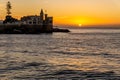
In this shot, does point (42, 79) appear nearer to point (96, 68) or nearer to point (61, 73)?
point (61, 73)

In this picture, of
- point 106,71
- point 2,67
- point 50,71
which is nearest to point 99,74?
point 106,71

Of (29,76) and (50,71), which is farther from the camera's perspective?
(50,71)

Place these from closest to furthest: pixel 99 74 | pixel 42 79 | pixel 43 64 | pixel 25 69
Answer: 1. pixel 42 79
2. pixel 99 74
3. pixel 25 69
4. pixel 43 64

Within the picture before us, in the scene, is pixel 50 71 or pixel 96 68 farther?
pixel 96 68

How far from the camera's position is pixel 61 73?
30.1m

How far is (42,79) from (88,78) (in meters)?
3.82

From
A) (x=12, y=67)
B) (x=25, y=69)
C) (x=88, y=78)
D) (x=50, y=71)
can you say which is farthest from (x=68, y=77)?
(x=12, y=67)

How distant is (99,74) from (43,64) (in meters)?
8.46

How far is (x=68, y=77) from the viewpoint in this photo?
27.9 m

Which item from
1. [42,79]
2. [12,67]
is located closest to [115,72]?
[42,79]

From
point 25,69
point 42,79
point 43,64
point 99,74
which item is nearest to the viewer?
point 42,79

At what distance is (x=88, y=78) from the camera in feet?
90.9

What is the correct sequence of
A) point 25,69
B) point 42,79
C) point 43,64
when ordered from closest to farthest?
point 42,79, point 25,69, point 43,64

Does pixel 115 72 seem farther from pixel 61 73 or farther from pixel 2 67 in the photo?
pixel 2 67
